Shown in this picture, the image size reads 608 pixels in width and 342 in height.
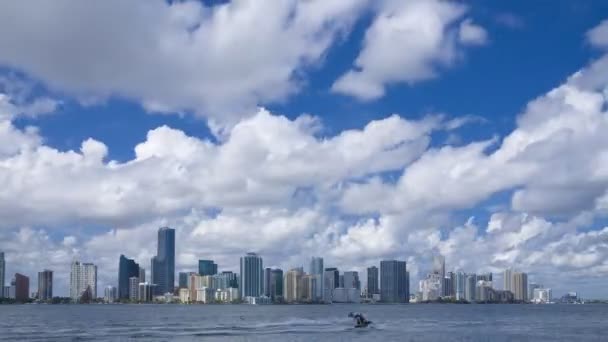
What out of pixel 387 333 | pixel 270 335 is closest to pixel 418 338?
pixel 387 333

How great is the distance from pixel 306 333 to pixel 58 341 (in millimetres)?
50020

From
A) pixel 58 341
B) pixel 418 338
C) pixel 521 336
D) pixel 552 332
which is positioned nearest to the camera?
pixel 58 341

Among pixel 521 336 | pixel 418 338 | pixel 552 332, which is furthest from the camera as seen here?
pixel 552 332

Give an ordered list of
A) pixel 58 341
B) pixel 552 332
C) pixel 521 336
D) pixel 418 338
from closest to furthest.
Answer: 1. pixel 58 341
2. pixel 418 338
3. pixel 521 336
4. pixel 552 332

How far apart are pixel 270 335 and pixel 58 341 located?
134 ft

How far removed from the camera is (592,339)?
140 meters

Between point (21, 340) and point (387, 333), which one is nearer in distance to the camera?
point (21, 340)

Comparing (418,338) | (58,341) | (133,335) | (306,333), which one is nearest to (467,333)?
(418,338)

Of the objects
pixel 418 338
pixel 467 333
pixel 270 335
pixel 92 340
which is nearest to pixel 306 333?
pixel 270 335

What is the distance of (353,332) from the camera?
155 metres

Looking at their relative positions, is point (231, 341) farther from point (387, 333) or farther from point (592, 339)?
point (592, 339)

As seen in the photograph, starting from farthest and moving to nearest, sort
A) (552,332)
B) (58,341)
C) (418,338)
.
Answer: (552,332), (418,338), (58,341)

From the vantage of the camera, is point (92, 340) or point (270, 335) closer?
point (92, 340)

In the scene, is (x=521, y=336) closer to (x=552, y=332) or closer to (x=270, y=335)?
(x=552, y=332)
